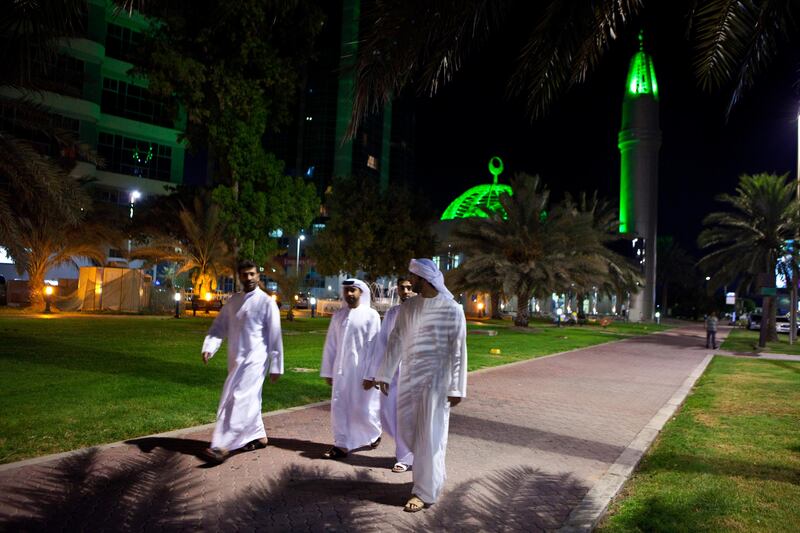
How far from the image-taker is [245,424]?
19.0 feet

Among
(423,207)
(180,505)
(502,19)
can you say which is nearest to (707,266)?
(423,207)

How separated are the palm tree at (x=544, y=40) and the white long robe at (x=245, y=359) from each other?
2.07 meters

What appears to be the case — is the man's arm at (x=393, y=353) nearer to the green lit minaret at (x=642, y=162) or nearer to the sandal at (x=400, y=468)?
the sandal at (x=400, y=468)

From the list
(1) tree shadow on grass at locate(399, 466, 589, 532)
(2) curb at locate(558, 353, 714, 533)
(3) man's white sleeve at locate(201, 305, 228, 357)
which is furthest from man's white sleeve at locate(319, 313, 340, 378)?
(2) curb at locate(558, 353, 714, 533)

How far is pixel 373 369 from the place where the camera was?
6.17 metres

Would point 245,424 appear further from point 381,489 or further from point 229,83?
point 229,83

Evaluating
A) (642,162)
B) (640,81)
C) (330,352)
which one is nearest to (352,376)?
(330,352)

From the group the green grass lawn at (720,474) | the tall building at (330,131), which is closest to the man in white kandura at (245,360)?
the green grass lawn at (720,474)

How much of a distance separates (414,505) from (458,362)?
110cm

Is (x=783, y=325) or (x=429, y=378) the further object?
(x=783, y=325)

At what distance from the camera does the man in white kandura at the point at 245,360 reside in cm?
572

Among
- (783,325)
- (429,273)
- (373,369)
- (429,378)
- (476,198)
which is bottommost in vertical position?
(783,325)

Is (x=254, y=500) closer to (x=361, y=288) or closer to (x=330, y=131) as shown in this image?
(x=361, y=288)

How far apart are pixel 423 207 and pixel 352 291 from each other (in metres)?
37.6
